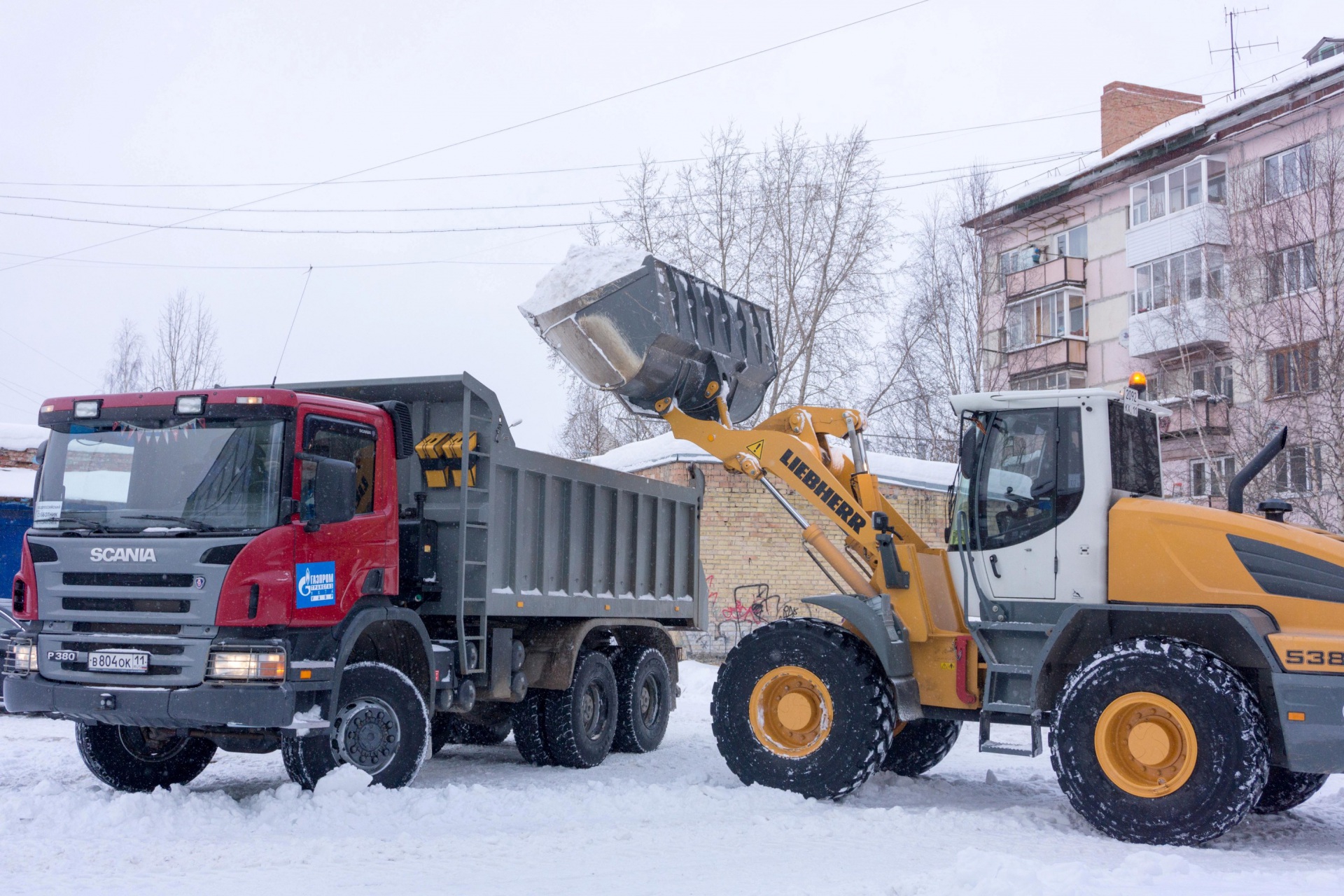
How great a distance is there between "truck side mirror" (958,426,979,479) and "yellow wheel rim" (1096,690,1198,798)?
1.90 metres

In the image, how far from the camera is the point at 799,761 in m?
A: 8.15

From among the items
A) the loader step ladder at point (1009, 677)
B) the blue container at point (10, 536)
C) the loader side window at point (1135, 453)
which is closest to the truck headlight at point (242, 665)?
the loader step ladder at point (1009, 677)

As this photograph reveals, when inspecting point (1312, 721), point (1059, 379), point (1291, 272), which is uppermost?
point (1291, 272)

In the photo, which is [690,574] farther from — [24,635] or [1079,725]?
[24,635]

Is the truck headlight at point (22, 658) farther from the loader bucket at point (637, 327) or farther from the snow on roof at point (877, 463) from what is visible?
the snow on roof at point (877, 463)

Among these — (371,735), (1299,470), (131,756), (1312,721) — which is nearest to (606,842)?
(371,735)

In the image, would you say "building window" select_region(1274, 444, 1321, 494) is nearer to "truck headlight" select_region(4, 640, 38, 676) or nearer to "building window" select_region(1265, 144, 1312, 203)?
"building window" select_region(1265, 144, 1312, 203)

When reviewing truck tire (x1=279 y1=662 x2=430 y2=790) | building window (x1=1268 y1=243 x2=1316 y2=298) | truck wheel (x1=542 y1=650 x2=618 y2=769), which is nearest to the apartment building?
building window (x1=1268 y1=243 x2=1316 y2=298)

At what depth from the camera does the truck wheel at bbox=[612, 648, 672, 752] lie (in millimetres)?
10898

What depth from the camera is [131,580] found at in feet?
22.5

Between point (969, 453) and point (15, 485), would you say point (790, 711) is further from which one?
point (15, 485)

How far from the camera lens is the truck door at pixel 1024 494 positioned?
7.78m

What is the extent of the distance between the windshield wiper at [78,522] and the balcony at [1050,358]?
96.4ft

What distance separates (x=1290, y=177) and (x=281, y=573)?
2155 centimetres
